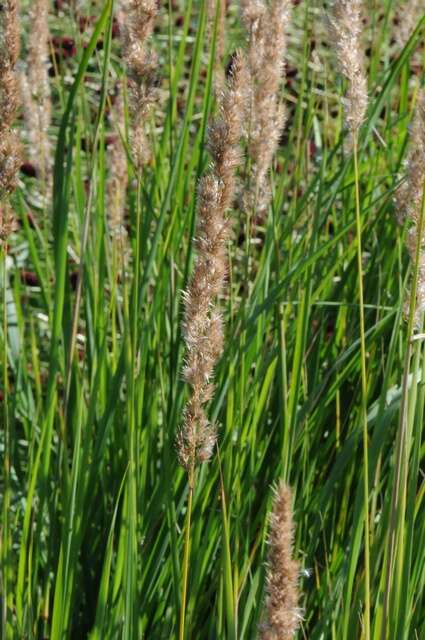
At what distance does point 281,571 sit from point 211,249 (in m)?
0.44

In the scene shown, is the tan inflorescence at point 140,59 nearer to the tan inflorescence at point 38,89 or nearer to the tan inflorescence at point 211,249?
the tan inflorescence at point 211,249

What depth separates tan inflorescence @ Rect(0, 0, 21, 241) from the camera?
152 centimetres

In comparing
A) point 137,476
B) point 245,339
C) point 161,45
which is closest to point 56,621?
point 137,476

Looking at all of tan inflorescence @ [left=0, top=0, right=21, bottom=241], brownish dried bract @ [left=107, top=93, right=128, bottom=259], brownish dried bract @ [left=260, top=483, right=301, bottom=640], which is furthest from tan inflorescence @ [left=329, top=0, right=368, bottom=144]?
brownish dried bract @ [left=107, top=93, right=128, bottom=259]

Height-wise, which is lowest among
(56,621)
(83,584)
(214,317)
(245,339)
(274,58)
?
(83,584)

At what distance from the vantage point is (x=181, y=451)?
56.7 inches

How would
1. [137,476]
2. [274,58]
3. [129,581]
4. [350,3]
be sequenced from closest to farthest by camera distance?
[350,3]
[129,581]
[274,58]
[137,476]

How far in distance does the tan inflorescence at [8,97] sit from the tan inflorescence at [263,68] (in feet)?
1.64

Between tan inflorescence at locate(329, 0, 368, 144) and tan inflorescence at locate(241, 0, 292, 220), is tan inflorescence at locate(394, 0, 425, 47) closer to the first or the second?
tan inflorescence at locate(241, 0, 292, 220)

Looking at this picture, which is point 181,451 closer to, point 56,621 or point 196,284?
point 196,284

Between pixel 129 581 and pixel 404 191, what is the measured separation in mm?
926

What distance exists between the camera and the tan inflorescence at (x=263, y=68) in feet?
6.21

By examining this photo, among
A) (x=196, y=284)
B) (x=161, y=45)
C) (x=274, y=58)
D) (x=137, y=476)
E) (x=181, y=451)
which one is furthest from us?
(x=161, y=45)

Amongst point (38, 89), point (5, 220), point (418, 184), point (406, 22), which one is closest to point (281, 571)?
point (418, 184)
